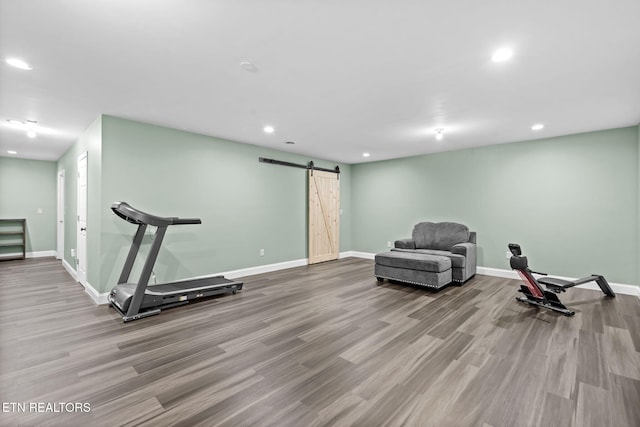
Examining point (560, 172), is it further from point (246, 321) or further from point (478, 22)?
point (246, 321)

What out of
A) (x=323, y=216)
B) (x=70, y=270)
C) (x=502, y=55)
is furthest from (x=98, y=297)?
(x=502, y=55)

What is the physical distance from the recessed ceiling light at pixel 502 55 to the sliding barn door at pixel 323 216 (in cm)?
459

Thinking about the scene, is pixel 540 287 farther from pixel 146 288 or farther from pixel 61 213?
pixel 61 213

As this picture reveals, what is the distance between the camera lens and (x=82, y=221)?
14.7 feet

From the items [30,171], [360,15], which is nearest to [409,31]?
[360,15]

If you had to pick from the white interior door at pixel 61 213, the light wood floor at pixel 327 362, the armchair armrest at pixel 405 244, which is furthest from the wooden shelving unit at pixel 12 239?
the armchair armrest at pixel 405 244

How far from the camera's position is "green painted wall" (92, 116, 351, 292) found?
387cm

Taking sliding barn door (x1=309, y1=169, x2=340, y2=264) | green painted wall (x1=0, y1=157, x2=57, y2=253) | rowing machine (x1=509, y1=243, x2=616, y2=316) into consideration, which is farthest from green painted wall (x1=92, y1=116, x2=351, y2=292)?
green painted wall (x1=0, y1=157, x2=57, y2=253)

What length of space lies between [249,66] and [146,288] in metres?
2.86

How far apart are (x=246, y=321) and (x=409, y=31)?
316cm

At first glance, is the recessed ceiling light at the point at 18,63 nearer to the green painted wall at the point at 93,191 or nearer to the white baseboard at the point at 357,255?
the green painted wall at the point at 93,191

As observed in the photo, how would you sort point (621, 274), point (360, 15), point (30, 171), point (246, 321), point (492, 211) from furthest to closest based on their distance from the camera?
point (30, 171) → point (492, 211) → point (621, 274) → point (246, 321) → point (360, 15)

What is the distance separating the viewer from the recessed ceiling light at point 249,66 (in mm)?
2480

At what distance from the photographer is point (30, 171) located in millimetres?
7219
